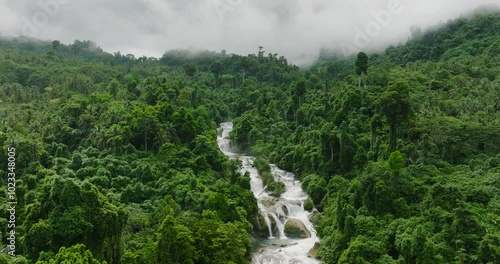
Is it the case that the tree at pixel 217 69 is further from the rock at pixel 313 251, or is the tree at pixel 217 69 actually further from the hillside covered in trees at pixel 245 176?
the rock at pixel 313 251

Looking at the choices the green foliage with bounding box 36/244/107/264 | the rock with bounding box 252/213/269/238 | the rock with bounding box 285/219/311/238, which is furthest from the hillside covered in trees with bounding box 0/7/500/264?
the rock with bounding box 285/219/311/238

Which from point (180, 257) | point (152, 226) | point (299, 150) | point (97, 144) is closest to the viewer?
point (180, 257)

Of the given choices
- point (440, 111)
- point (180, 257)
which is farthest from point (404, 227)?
point (440, 111)

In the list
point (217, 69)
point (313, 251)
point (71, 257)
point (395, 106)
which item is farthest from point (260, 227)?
point (217, 69)

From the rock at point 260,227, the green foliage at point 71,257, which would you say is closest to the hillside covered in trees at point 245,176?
the green foliage at point 71,257

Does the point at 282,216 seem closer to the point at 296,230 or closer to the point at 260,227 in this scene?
the point at 296,230

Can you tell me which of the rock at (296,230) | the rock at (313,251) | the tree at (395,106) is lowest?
the rock at (313,251)

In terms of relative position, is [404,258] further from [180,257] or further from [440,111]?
[440,111]
